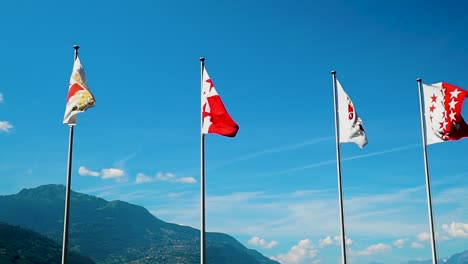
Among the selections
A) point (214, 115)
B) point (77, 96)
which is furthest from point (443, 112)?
point (77, 96)

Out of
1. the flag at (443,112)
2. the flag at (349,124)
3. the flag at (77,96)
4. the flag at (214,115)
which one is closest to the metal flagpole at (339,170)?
the flag at (349,124)

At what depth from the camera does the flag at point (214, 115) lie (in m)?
31.8

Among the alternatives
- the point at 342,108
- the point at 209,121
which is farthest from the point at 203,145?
the point at 342,108

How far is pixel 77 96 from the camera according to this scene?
33.5 meters

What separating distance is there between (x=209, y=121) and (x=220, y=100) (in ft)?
4.63

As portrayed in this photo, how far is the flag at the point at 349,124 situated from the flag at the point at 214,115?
994 centimetres

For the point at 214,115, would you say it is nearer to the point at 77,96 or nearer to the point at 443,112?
the point at 77,96

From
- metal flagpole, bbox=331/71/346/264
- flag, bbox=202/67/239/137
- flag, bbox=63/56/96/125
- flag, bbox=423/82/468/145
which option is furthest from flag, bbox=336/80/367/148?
flag, bbox=63/56/96/125

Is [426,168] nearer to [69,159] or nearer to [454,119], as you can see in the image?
[454,119]

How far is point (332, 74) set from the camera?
3984 centimetres

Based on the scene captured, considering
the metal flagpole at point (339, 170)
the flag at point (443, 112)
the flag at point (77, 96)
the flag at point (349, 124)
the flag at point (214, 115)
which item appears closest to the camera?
the flag at point (214, 115)

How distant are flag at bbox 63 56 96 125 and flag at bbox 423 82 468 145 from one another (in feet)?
75.3

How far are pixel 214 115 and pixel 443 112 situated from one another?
16.5m

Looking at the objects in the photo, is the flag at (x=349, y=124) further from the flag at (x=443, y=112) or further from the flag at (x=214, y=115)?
the flag at (x=214, y=115)
